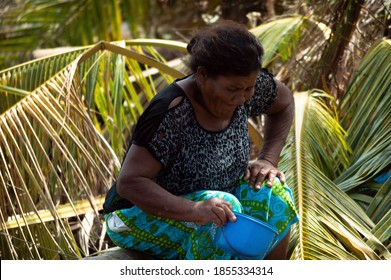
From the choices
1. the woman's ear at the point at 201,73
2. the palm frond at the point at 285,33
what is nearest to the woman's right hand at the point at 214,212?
the woman's ear at the point at 201,73

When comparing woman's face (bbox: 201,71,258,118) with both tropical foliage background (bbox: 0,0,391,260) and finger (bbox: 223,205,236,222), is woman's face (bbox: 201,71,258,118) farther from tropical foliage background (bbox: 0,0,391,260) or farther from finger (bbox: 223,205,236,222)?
tropical foliage background (bbox: 0,0,391,260)

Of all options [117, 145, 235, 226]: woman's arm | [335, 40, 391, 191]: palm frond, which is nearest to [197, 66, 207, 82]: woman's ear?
[117, 145, 235, 226]: woman's arm

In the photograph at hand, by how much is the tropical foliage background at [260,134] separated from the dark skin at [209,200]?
1.34 feet

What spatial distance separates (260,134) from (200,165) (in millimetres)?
1470

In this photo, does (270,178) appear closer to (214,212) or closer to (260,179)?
(260,179)

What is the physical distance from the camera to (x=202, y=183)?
2.65 meters

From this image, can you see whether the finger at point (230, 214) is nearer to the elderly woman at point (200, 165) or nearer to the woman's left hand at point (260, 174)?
the elderly woman at point (200, 165)

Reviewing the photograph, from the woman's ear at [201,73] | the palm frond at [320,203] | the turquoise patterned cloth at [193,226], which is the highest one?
the woman's ear at [201,73]

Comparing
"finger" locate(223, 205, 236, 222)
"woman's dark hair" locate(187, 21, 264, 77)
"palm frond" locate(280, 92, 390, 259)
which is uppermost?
"woman's dark hair" locate(187, 21, 264, 77)

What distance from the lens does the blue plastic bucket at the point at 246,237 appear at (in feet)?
7.75

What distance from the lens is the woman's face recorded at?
2.46 meters

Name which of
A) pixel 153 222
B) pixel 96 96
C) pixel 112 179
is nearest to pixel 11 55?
pixel 96 96
